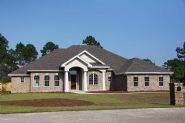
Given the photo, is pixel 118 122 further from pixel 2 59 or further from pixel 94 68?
pixel 2 59

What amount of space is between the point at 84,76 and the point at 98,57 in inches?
256

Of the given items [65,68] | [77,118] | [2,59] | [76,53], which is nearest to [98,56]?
[76,53]

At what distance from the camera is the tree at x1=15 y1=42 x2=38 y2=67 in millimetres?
104562

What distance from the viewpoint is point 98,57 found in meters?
53.4

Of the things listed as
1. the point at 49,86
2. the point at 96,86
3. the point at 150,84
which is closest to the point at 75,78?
the point at 96,86

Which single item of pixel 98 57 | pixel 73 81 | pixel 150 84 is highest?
pixel 98 57

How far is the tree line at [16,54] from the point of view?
89688mm

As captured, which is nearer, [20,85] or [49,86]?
[49,86]

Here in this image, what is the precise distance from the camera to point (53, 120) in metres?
15.9

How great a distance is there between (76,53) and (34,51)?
182ft

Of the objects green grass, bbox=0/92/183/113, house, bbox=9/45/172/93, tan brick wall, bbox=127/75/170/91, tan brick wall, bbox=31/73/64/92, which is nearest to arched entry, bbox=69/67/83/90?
house, bbox=9/45/172/93

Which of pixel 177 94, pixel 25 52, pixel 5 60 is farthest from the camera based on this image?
pixel 25 52

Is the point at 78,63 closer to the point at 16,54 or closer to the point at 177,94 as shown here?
the point at 177,94

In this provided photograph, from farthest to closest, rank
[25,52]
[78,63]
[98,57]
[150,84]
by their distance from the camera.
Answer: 1. [25,52]
2. [98,57]
3. [150,84]
4. [78,63]
